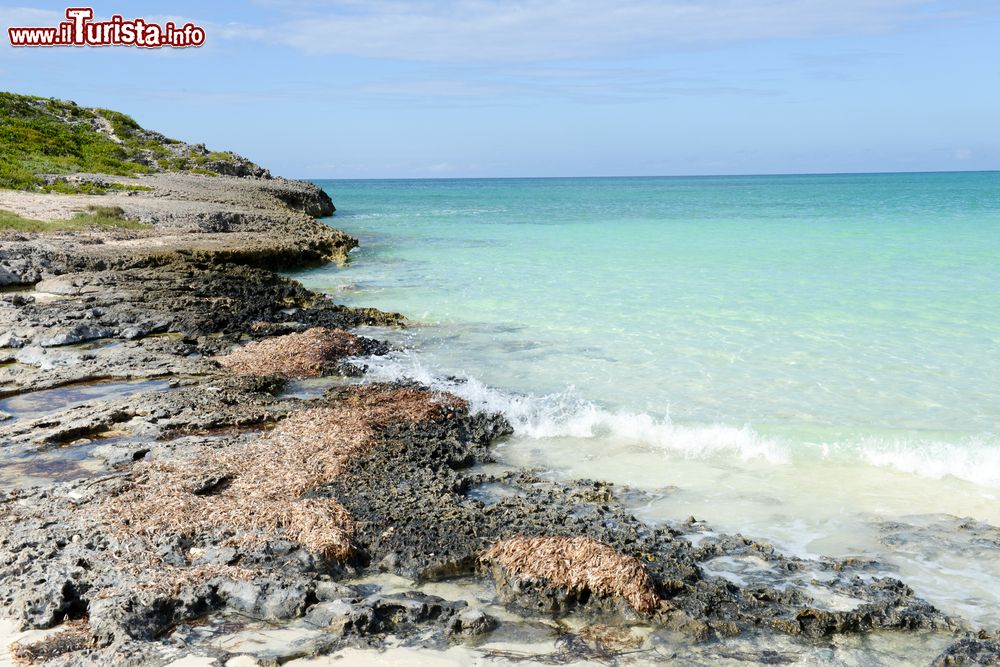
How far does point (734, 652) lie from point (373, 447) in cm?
402

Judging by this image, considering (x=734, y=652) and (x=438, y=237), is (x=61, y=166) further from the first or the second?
(x=734, y=652)

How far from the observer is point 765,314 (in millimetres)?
15859

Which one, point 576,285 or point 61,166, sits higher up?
point 61,166

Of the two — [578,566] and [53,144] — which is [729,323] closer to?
[578,566]

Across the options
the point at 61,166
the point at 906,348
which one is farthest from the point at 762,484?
the point at 61,166

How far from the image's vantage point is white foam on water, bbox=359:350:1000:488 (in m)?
8.09

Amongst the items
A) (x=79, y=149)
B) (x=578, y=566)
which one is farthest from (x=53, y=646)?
(x=79, y=149)

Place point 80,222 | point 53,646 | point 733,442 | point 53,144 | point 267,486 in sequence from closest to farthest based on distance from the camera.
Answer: point 53,646
point 267,486
point 733,442
point 80,222
point 53,144

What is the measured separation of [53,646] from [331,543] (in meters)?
1.80

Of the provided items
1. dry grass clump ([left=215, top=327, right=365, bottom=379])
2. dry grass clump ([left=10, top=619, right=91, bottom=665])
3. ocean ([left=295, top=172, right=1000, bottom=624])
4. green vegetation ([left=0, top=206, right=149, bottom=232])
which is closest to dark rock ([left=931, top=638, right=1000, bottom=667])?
ocean ([left=295, top=172, right=1000, bottom=624])

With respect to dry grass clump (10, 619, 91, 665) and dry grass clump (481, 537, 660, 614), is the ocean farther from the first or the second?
dry grass clump (10, 619, 91, 665)

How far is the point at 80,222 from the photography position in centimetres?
2191

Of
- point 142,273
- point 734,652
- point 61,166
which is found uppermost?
point 61,166

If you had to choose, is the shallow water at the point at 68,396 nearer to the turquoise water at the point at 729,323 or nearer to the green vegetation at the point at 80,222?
the turquoise water at the point at 729,323
